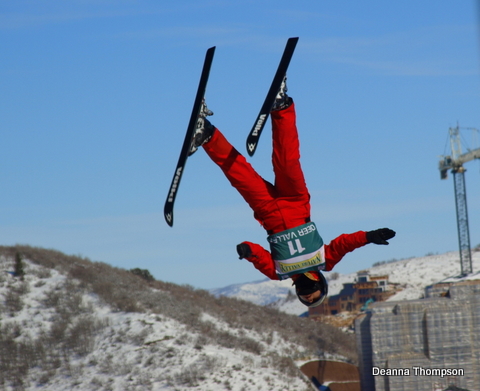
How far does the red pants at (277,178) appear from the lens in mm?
9758

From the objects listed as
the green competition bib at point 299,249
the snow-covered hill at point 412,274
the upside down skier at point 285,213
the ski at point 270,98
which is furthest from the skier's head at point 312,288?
the snow-covered hill at point 412,274

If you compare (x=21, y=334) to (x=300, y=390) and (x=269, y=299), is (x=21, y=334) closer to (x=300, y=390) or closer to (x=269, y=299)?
(x=300, y=390)

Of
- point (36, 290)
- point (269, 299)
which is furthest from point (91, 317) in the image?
point (269, 299)

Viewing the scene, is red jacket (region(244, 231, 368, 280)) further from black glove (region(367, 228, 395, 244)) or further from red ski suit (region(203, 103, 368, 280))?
black glove (region(367, 228, 395, 244))

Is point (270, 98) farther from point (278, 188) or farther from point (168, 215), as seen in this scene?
point (168, 215)

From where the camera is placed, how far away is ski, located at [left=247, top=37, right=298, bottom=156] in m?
8.71

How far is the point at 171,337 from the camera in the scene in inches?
1442

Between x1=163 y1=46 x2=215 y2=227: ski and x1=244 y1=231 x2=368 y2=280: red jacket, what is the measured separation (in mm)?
1344

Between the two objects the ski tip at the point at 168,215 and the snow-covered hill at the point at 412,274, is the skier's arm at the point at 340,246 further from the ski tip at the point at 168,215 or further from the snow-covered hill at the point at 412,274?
the snow-covered hill at the point at 412,274

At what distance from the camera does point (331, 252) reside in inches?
418

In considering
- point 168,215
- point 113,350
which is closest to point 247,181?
point 168,215

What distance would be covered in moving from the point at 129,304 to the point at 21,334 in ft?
20.0

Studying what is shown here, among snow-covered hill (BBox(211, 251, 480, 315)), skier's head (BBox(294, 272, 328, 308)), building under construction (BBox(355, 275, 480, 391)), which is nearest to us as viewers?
skier's head (BBox(294, 272, 328, 308))

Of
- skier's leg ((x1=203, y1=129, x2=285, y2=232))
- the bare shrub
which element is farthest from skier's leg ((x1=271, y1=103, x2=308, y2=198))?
the bare shrub
